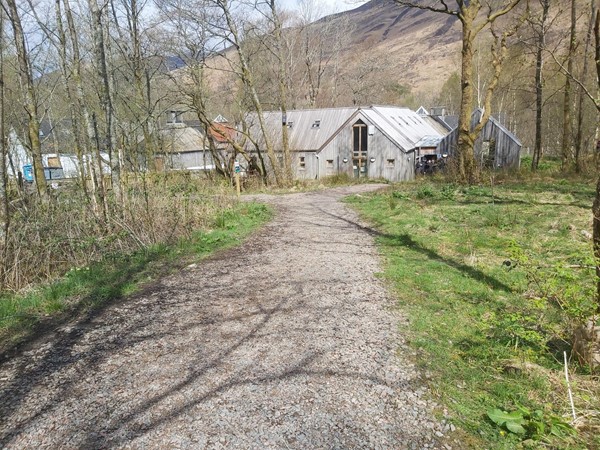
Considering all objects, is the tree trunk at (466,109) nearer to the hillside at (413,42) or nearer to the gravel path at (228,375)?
the gravel path at (228,375)

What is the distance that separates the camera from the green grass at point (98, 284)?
16.5 ft

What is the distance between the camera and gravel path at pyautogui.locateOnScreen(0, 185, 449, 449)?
9.69 feet

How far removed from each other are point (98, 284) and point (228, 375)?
348 cm

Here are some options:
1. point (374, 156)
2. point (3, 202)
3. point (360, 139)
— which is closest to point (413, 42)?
point (360, 139)

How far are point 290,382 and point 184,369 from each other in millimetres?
1045

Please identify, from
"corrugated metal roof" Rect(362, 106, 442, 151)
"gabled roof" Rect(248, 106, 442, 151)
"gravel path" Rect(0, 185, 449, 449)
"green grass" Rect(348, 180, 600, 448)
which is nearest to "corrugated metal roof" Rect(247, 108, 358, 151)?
"gabled roof" Rect(248, 106, 442, 151)

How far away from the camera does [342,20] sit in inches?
2010

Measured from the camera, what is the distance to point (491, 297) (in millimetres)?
5305

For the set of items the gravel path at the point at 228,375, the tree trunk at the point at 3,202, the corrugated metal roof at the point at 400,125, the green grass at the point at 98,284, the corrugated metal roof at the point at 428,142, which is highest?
the corrugated metal roof at the point at 400,125

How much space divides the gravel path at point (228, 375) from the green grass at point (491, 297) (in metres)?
0.37

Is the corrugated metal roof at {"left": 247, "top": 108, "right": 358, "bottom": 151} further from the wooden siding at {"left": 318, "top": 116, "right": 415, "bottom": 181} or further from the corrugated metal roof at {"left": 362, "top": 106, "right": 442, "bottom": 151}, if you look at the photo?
the corrugated metal roof at {"left": 362, "top": 106, "right": 442, "bottom": 151}

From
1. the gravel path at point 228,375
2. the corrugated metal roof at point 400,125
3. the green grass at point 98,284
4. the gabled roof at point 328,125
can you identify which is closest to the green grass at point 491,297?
the gravel path at point 228,375

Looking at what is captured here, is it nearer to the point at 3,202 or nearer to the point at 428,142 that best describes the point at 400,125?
the point at 428,142

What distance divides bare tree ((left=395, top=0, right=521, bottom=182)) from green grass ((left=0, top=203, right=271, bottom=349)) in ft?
35.1
